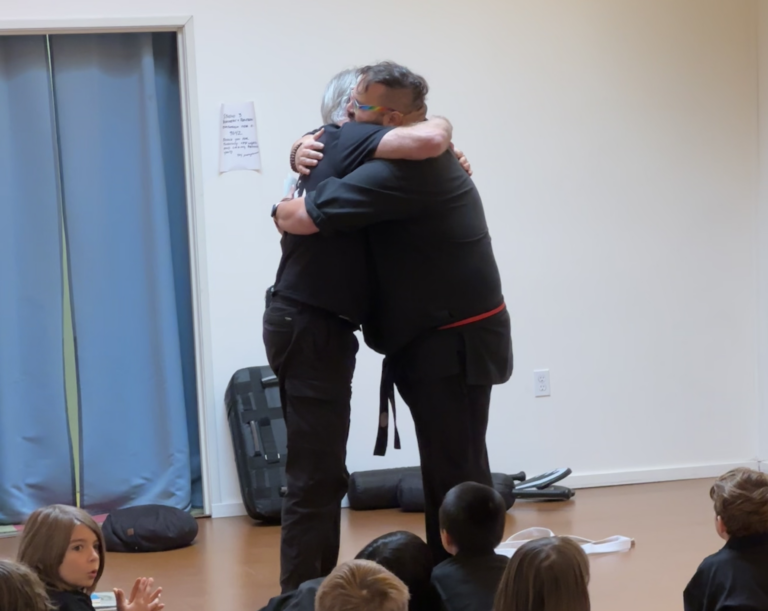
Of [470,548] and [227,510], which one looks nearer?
[470,548]

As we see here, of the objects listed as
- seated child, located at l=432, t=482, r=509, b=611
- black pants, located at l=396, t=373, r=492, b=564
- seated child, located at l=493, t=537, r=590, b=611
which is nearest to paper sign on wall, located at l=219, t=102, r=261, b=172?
black pants, located at l=396, t=373, r=492, b=564

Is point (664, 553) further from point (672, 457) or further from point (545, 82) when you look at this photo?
point (545, 82)

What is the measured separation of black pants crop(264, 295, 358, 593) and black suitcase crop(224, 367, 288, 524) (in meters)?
1.47

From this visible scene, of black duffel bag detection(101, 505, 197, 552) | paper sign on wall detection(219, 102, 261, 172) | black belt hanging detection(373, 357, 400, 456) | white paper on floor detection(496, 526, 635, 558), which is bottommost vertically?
white paper on floor detection(496, 526, 635, 558)

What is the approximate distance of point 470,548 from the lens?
1.88 meters

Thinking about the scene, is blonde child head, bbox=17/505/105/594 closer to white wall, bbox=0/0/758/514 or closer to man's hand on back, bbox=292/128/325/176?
man's hand on back, bbox=292/128/325/176

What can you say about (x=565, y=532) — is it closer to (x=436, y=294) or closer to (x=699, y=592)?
(x=436, y=294)

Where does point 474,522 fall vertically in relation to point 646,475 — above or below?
above

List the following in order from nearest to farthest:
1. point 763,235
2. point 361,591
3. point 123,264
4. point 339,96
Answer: point 361,591, point 339,96, point 123,264, point 763,235

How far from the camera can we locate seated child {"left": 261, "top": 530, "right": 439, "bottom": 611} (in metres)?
1.81

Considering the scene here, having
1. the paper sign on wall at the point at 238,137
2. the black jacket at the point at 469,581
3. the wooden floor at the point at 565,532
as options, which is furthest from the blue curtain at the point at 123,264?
the black jacket at the point at 469,581

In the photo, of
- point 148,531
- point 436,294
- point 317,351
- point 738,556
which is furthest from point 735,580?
point 148,531

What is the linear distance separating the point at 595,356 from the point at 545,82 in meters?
1.23

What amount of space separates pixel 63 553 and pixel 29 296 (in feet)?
7.68
